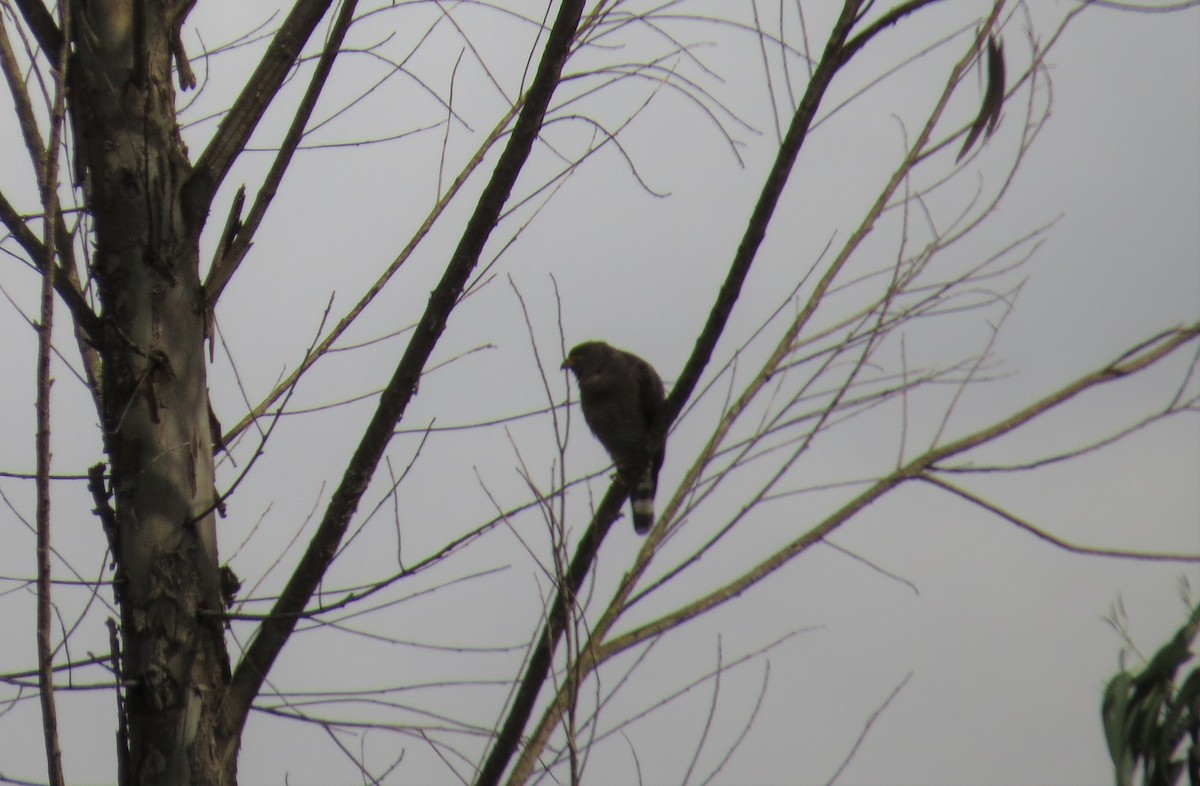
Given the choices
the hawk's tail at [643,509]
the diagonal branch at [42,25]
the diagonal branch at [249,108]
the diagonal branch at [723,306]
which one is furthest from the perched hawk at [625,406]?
the diagonal branch at [42,25]

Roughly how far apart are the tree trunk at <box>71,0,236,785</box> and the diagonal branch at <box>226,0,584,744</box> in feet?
0.29

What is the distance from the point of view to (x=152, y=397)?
7.47 ft

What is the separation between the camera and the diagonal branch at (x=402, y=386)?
2188 millimetres

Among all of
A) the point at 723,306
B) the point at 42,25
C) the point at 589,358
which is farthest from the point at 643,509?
the point at 42,25

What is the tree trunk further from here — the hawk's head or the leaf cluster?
the hawk's head

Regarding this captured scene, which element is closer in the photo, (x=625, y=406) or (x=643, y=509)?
(x=643, y=509)

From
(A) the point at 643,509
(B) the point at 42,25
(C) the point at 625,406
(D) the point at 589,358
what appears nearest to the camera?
(B) the point at 42,25

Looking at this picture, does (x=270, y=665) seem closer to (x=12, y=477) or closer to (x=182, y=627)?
(x=182, y=627)

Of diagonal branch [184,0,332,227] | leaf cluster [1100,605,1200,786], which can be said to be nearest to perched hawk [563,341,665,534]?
leaf cluster [1100,605,1200,786]

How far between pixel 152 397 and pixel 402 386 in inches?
18.5

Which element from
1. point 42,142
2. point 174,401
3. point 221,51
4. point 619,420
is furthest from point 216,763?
point 619,420

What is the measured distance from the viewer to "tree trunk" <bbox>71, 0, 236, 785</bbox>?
7.11 feet

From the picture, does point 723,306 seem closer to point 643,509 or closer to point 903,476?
point 903,476

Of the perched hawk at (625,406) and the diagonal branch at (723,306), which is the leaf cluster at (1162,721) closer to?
the diagonal branch at (723,306)
